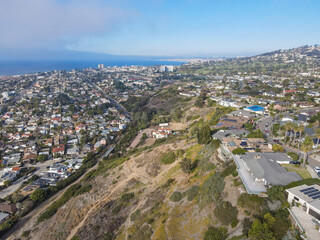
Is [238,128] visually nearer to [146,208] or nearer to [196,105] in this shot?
[146,208]

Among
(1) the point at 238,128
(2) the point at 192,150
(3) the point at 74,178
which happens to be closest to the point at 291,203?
(2) the point at 192,150

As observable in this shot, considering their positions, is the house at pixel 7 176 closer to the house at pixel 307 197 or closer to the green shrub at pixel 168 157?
the green shrub at pixel 168 157

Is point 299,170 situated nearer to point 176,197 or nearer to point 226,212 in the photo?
point 226,212

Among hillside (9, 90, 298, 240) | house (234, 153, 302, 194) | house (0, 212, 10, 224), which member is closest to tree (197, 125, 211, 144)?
hillside (9, 90, 298, 240)

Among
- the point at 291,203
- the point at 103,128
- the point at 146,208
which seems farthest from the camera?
the point at 103,128

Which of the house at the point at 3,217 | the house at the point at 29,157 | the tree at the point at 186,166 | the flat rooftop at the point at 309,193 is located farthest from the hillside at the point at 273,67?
the house at the point at 3,217
